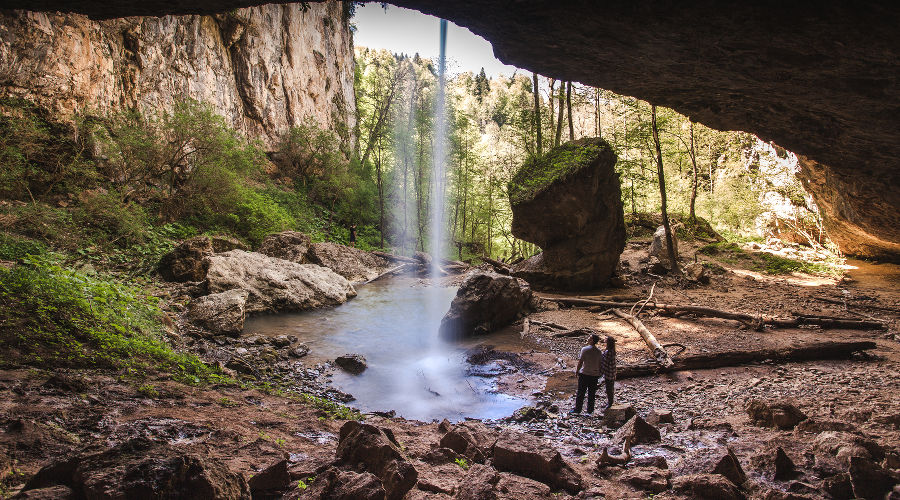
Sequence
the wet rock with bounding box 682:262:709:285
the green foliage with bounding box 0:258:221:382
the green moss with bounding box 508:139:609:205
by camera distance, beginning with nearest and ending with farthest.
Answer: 1. the green foliage with bounding box 0:258:221:382
2. the green moss with bounding box 508:139:609:205
3. the wet rock with bounding box 682:262:709:285

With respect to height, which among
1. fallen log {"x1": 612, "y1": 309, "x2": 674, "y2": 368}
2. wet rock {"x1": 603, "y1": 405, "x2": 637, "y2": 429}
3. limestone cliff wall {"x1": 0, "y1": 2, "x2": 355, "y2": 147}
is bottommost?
wet rock {"x1": 603, "y1": 405, "x2": 637, "y2": 429}

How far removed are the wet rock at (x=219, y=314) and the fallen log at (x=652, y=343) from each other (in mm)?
9565

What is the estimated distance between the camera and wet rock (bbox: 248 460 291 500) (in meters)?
2.63

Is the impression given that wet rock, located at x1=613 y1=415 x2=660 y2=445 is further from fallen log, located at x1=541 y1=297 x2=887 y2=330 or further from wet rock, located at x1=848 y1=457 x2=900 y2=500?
fallen log, located at x1=541 y1=297 x2=887 y2=330

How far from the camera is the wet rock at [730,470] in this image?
130 inches

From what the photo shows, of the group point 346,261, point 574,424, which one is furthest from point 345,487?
point 346,261

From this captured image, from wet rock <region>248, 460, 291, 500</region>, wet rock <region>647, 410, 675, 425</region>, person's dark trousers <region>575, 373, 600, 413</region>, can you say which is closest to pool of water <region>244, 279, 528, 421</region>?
person's dark trousers <region>575, 373, 600, 413</region>

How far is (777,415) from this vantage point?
15.6ft

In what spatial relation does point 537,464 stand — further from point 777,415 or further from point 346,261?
point 346,261

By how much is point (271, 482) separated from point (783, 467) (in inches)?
172

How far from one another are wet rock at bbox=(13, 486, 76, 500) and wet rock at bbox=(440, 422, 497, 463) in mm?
2831

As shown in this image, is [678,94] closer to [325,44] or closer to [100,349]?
[100,349]

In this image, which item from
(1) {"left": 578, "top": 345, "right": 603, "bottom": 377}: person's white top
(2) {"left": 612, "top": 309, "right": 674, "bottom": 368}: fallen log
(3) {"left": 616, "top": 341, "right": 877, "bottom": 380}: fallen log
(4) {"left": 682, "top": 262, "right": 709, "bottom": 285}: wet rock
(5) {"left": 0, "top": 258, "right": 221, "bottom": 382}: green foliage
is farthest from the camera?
(4) {"left": 682, "top": 262, "right": 709, "bottom": 285}: wet rock

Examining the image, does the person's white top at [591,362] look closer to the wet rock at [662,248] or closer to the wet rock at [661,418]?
the wet rock at [661,418]
